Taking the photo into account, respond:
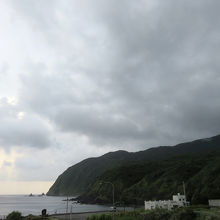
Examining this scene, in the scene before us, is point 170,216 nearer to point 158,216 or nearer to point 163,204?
point 158,216

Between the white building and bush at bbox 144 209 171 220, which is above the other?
the white building

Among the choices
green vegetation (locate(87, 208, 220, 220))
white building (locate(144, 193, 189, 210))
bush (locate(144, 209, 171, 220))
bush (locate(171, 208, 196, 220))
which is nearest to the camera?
green vegetation (locate(87, 208, 220, 220))

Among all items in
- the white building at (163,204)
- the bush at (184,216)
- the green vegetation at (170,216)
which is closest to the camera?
the green vegetation at (170,216)

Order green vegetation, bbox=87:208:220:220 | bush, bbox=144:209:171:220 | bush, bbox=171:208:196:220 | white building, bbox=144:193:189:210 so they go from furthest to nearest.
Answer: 1. white building, bbox=144:193:189:210
2. bush, bbox=144:209:171:220
3. bush, bbox=171:208:196:220
4. green vegetation, bbox=87:208:220:220

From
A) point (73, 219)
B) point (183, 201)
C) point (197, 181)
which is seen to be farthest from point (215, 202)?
point (197, 181)

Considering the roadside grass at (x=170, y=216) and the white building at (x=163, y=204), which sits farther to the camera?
the white building at (x=163, y=204)

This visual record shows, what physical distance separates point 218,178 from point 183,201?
6745 centimetres

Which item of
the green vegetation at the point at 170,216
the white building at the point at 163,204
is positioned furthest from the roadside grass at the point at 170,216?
the white building at the point at 163,204

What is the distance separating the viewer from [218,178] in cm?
16538

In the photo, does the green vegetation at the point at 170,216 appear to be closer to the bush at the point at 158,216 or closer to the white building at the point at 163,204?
the bush at the point at 158,216

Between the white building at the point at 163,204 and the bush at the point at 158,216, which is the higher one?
the white building at the point at 163,204

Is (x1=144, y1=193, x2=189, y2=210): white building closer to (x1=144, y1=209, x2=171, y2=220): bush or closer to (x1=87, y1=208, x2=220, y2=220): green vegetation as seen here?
(x1=87, y1=208, x2=220, y2=220): green vegetation

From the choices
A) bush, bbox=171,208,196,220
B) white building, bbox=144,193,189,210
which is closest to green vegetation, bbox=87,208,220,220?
bush, bbox=171,208,196,220

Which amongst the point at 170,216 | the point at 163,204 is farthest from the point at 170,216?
the point at 163,204
